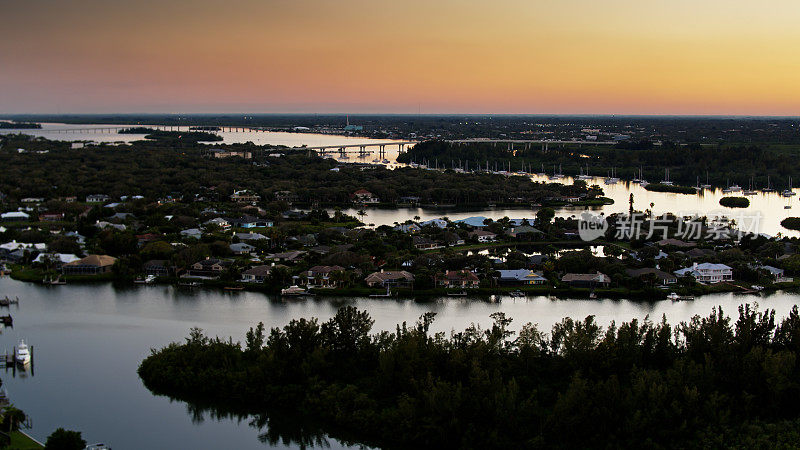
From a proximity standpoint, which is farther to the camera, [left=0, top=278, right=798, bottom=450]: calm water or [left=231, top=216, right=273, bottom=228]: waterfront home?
[left=231, top=216, right=273, bottom=228]: waterfront home

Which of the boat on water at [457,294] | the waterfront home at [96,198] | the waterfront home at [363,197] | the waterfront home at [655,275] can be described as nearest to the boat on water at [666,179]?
the waterfront home at [363,197]

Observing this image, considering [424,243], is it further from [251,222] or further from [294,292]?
[251,222]

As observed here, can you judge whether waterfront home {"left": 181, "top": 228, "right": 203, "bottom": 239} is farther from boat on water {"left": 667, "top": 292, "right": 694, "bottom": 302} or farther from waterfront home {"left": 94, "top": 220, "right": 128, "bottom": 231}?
boat on water {"left": 667, "top": 292, "right": 694, "bottom": 302}

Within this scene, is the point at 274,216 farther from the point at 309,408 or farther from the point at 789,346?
the point at 789,346

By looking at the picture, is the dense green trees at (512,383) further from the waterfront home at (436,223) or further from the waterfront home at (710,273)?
the waterfront home at (436,223)

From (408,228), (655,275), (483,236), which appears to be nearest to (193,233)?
(408,228)

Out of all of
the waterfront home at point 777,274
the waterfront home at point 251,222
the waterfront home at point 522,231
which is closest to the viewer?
the waterfront home at point 777,274

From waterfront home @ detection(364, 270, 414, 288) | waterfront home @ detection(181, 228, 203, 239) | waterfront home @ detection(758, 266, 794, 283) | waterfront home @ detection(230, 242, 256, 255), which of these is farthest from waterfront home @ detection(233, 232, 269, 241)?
waterfront home @ detection(758, 266, 794, 283)
